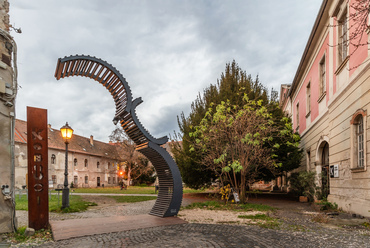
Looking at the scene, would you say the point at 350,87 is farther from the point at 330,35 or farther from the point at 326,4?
the point at 326,4

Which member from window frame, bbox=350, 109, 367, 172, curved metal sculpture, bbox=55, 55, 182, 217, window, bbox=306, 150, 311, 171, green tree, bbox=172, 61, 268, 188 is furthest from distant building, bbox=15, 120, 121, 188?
window frame, bbox=350, 109, 367, 172

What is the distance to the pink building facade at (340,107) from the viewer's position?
934 centimetres

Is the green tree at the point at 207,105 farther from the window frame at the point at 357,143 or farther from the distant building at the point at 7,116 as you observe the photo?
the distant building at the point at 7,116

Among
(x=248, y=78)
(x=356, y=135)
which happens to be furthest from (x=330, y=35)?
(x=248, y=78)

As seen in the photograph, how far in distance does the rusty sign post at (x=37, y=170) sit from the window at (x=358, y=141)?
875 cm

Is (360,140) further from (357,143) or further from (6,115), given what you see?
(6,115)

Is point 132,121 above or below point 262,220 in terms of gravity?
above

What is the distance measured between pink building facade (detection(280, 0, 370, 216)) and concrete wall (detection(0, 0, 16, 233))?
7.20 metres

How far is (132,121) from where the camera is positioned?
845cm

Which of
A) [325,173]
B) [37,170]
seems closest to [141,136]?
[37,170]

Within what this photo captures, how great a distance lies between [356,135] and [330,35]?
4.95 meters

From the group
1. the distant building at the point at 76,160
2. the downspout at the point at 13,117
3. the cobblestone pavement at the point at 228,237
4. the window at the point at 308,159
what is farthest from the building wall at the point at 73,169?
the cobblestone pavement at the point at 228,237

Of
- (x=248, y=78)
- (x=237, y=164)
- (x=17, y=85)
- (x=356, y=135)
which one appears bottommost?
(x=237, y=164)

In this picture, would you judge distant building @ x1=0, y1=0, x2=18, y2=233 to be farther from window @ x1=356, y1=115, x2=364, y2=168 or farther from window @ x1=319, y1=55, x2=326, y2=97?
window @ x1=319, y1=55, x2=326, y2=97
